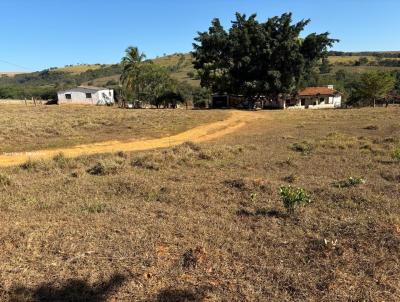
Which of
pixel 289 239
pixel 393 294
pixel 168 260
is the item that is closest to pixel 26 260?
pixel 168 260

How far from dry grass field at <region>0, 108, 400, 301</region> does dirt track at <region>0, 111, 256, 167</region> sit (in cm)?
581

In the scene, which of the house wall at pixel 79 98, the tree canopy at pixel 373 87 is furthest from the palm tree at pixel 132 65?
the tree canopy at pixel 373 87

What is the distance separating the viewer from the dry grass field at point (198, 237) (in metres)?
5.82

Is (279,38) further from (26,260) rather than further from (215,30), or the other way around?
(26,260)

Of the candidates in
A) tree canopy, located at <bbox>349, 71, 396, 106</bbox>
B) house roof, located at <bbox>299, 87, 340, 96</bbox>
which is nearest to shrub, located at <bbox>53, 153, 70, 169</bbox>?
house roof, located at <bbox>299, 87, 340, 96</bbox>

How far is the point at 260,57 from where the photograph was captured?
165 ft

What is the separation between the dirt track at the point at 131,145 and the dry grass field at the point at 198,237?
581 cm

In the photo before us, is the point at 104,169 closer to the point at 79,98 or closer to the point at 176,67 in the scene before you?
Result: the point at 79,98

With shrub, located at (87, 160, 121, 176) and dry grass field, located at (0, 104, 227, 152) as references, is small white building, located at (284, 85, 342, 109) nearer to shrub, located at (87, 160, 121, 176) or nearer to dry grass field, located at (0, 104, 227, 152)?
dry grass field, located at (0, 104, 227, 152)

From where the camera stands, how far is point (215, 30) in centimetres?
5288

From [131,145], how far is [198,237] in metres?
16.2

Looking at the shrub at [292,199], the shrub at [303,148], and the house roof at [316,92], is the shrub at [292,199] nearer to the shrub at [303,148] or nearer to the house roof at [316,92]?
the shrub at [303,148]

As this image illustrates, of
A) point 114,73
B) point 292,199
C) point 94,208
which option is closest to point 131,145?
point 94,208

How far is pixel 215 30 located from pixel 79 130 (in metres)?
29.9
